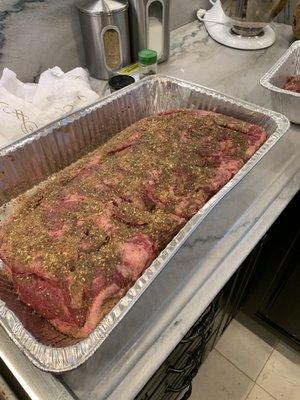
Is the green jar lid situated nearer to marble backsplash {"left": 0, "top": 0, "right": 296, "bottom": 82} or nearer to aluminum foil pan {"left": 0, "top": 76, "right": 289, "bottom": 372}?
aluminum foil pan {"left": 0, "top": 76, "right": 289, "bottom": 372}

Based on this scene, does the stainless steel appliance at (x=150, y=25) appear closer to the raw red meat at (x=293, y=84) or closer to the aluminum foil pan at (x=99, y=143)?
the aluminum foil pan at (x=99, y=143)

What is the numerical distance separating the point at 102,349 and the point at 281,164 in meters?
0.64

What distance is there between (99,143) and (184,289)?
19.9 inches

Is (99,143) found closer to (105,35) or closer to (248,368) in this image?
(105,35)

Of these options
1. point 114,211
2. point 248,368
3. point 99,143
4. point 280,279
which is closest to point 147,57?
point 99,143

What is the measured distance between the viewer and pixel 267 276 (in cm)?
107

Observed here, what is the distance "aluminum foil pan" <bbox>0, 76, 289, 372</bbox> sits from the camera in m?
0.49

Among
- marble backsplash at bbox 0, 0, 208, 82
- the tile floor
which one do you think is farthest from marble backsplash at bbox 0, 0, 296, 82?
the tile floor

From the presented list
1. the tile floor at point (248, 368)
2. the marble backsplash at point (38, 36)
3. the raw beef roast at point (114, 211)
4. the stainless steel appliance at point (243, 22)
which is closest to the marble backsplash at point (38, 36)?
the marble backsplash at point (38, 36)

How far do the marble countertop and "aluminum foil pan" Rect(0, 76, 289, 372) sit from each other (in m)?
0.07

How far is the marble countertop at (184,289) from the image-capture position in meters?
0.52

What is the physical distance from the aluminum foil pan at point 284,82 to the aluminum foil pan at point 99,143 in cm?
9

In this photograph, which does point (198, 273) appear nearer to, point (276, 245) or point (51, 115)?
point (276, 245)

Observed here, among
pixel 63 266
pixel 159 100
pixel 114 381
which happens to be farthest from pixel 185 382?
pixel 159 100
